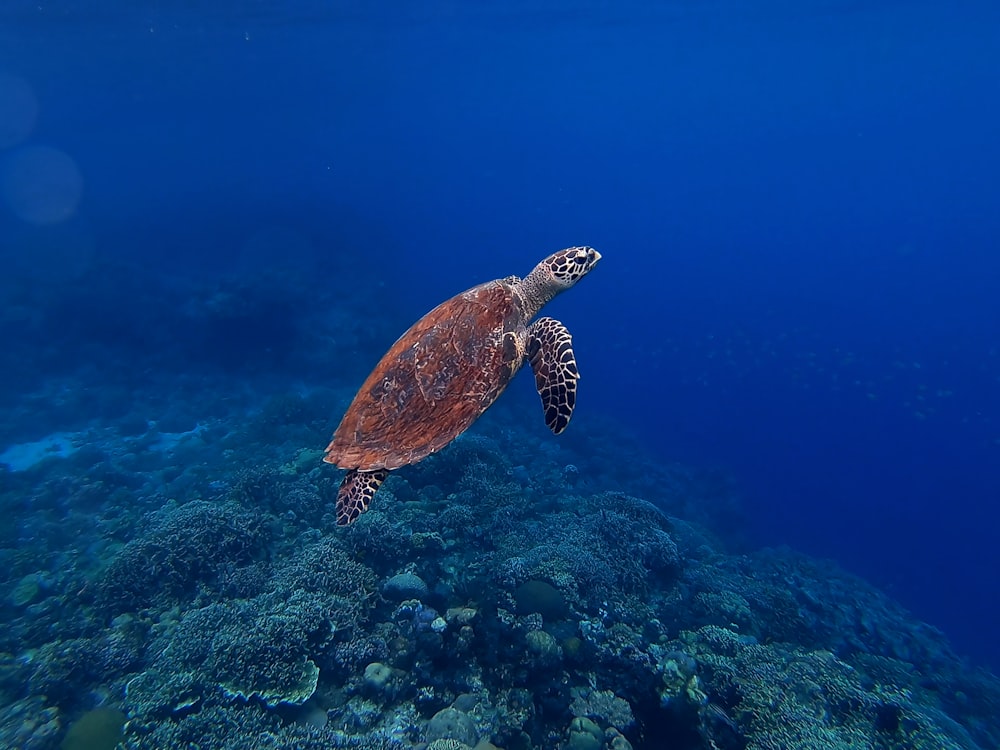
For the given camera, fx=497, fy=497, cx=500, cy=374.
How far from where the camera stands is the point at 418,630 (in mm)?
5973

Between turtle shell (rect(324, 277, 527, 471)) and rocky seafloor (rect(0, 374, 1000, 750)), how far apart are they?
274 centimetres

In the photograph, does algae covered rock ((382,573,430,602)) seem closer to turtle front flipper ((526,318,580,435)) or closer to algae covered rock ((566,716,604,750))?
algae covered rock ((566,716,604,750))

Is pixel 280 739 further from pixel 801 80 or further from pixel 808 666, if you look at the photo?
pixel 801 80

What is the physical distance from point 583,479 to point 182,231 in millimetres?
37192

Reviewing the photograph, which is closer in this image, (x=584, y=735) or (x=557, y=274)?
(x=584, y=735)

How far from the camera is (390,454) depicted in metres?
4.52

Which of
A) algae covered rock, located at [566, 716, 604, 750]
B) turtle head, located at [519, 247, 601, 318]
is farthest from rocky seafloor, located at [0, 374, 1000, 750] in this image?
turtle head, located at [519, 247, 601, 318]

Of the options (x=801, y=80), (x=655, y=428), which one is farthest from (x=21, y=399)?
(x=801, y=80)

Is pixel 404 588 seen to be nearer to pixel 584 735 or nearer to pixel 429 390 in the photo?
pixel 584 735

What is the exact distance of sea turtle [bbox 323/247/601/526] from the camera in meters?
4.59

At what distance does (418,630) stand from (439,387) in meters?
3.26

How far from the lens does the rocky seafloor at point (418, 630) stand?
17.6ft

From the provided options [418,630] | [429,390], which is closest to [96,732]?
[418,630]

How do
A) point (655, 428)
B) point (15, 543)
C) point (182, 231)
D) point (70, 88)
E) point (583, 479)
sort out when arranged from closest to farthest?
point (15, 543), point (583, 479), point (655, 428), point (182, 231), point (70, 88)
